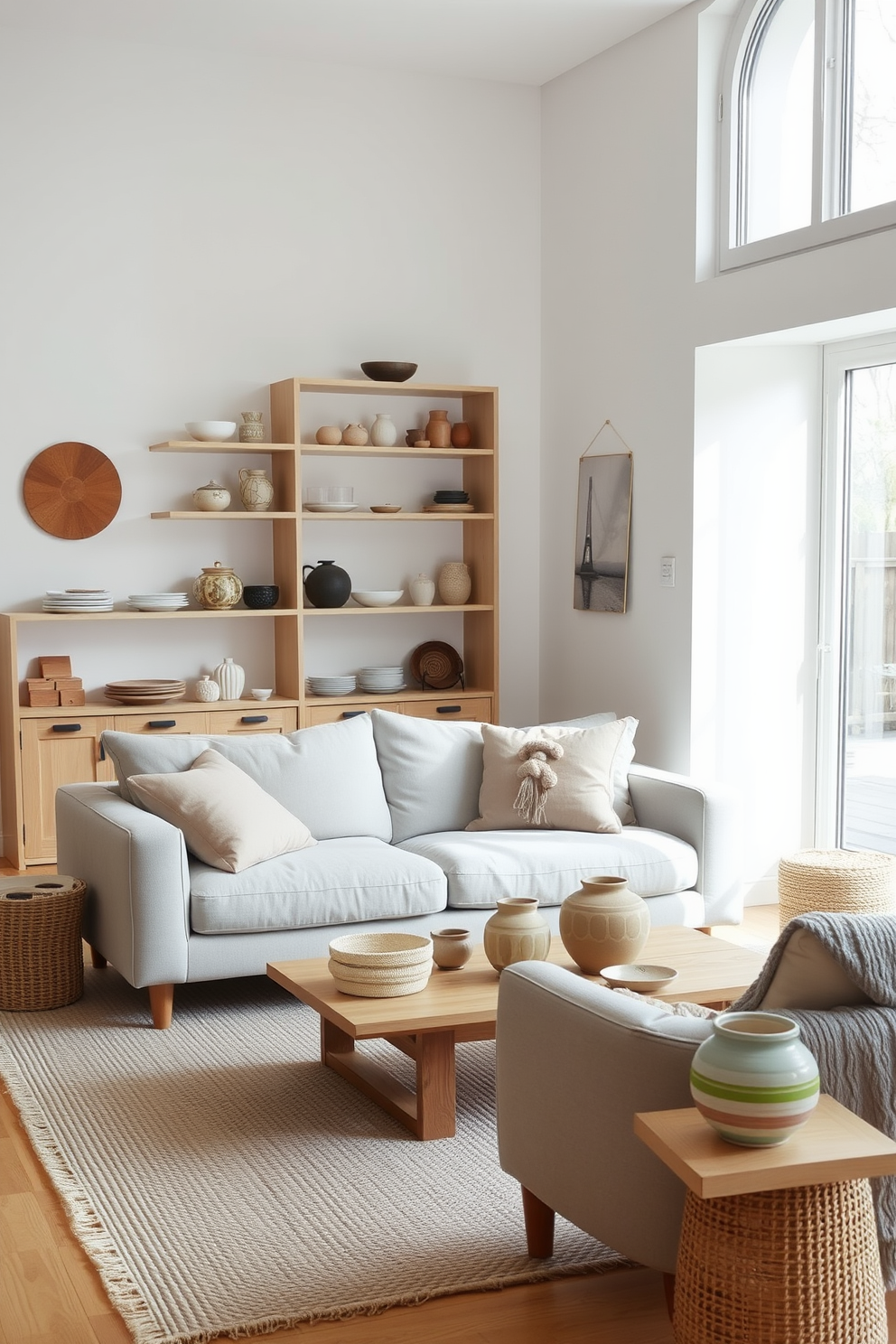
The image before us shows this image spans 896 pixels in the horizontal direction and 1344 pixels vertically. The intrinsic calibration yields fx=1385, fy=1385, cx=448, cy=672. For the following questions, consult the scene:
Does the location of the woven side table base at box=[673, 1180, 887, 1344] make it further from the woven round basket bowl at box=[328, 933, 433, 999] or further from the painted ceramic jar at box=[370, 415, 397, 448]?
the painted ceramic jar at box=[370, 415, 397, 448]

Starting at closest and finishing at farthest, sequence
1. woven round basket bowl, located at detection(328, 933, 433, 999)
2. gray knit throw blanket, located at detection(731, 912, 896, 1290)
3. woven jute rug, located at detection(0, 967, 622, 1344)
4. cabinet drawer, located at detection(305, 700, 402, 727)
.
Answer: gray knit throw blanket, located at detection(731, 912, 896, 1290)
woven jute rug, located at detection(0, 967, 622, 1344)
woven round basket bowl, located at detection(328, 933, 433, 999)
cabinet drawer, located at detection(305, 700, 402, 727)

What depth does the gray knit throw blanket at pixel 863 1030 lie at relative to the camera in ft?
6.95

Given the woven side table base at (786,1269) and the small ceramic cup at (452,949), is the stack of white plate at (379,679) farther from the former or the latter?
the woven side table base at (786,1269)

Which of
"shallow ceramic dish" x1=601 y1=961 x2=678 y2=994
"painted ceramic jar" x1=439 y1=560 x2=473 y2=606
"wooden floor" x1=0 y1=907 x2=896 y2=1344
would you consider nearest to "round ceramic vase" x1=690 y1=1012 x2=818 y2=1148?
"wooden floor" x1=0 y1=907 x2=896 y2=1344

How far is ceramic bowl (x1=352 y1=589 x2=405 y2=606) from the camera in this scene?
6.25 metres

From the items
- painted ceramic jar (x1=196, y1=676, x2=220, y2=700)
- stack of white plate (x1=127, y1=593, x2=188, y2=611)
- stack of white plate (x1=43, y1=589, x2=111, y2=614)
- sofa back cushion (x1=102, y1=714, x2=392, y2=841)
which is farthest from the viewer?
painted ceramic jar (x1=196, y1=676, x2=220, y2=700)

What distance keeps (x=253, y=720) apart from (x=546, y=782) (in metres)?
1.82

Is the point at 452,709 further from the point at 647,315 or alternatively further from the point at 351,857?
the point at 351,857

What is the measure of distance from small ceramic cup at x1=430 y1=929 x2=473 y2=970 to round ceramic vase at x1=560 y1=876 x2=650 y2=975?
274mm

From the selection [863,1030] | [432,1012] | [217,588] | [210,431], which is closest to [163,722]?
[217,588]

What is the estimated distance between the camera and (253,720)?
5953 millimetres

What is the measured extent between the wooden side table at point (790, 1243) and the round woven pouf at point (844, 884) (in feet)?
9.06

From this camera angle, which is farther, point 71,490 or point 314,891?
point 71,490

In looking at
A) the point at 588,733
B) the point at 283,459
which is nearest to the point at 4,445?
the point at 283,459
